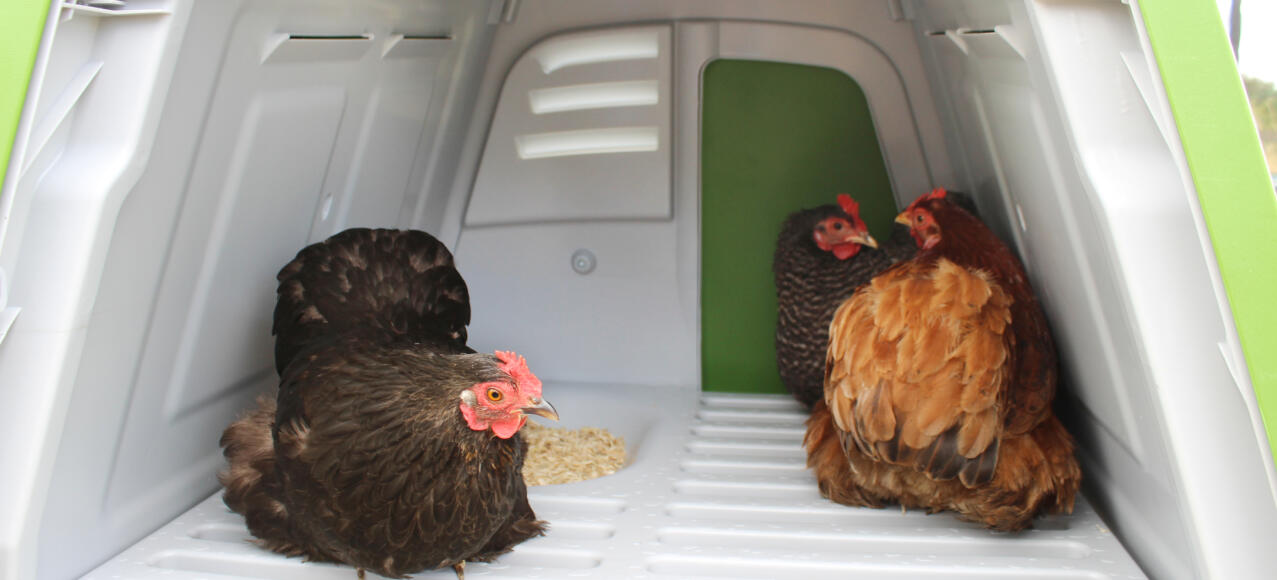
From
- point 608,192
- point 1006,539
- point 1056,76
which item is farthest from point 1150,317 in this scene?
point 608,192

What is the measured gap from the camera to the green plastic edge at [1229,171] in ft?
2.67

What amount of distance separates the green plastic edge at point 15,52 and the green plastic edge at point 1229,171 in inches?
40.9

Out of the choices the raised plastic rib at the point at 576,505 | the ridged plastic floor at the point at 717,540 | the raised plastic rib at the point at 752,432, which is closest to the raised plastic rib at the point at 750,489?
the ridged plastic floor at the point at 717,540

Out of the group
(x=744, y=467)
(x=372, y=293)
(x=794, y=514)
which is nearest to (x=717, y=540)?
(x=794, y=514)

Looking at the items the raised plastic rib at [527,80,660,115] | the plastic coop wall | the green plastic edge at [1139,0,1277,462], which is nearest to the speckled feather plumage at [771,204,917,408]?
the plastic coop wall

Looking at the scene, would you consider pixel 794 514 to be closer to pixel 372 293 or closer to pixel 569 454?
pixel 569 454

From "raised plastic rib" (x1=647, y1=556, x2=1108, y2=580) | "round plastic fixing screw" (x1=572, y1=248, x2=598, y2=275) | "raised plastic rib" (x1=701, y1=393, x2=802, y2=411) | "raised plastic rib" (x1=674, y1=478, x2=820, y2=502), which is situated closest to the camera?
"raised plastic rib" (x1=647, y1=556, x2=1108, y2=580)

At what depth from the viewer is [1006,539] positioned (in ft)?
4.31

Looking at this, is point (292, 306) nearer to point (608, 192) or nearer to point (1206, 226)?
point (608, 192)

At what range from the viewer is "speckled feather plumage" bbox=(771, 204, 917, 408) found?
5.99 ft

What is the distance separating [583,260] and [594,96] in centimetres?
38

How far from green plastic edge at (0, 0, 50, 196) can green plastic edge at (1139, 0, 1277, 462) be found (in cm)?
104

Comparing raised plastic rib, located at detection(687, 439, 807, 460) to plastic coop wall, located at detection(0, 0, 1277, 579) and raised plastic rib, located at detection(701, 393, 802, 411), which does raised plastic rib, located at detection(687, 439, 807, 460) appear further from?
raised plastic rib, located at detection(701, 393, 802, 411)

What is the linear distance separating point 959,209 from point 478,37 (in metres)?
1.06
